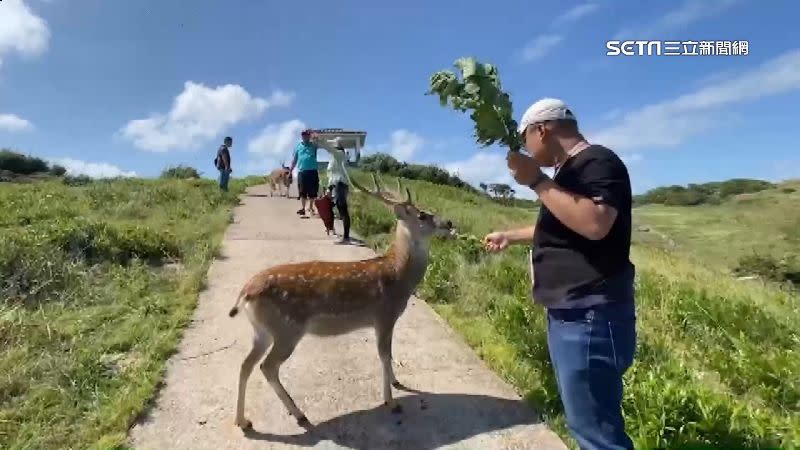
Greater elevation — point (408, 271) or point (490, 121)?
point (490, 121)

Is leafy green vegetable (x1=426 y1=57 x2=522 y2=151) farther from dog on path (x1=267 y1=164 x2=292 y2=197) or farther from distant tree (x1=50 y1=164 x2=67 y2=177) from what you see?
distant tree (x1=50 y1=164 x2=67 y2=177)

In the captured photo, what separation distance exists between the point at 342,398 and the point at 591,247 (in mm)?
3428

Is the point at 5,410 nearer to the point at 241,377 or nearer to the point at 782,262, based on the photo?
the point at 241,377

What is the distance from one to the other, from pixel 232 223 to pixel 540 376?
33.5 feet

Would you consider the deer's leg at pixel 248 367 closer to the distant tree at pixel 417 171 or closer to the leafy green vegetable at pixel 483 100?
the leafy green vegetable at pixel 483 100

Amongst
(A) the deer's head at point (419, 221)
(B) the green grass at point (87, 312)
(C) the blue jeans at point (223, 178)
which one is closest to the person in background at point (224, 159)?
(C) the blue jeans at point (223, 178)

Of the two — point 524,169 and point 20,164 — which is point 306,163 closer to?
point 524,169

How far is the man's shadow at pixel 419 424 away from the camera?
5281mm

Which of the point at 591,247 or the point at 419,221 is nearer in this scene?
the point at 591,247

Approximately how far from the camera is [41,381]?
585 cm

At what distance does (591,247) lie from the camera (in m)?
3.34

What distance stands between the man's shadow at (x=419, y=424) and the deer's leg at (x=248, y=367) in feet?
→ 0.45

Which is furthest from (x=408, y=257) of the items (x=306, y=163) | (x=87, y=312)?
(x=306, y=163)

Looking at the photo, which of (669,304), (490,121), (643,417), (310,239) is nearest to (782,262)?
(669,304)
